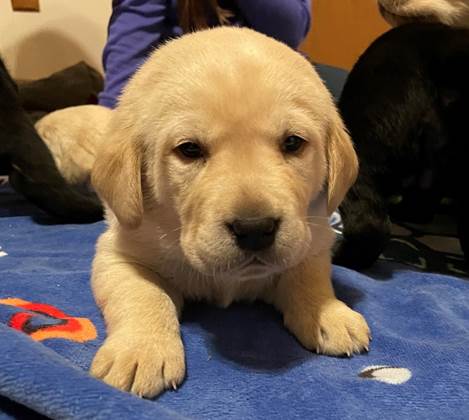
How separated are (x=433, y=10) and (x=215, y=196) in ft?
5.11

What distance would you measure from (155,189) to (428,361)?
80 cm

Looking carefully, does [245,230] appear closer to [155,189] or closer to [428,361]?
[155,189]

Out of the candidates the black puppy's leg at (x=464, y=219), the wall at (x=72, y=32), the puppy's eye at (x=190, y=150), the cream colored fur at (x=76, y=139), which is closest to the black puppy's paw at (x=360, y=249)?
the black puppy's leg at (x=464, y=219)

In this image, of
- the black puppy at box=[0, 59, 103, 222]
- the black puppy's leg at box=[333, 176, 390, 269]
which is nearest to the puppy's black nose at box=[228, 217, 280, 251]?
the black puppy's leg at box=[333, 176, 390, 269]

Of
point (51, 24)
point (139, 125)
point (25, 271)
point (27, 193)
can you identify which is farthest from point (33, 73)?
point (139, 125)

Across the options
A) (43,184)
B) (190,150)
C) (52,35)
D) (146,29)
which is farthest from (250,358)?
(52,35)

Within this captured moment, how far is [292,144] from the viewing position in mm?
1486

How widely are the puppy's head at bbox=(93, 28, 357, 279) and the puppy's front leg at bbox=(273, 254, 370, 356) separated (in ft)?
0.49

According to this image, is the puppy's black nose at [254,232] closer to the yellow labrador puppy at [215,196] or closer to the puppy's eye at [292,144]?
the yellow labrador puppy at [215,196]

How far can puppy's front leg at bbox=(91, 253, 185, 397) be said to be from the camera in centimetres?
123

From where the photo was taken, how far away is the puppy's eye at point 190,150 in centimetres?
143

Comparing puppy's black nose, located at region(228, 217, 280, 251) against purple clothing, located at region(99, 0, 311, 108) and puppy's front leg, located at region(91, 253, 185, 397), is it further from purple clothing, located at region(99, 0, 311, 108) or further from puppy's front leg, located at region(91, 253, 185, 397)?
purple clothing, located at region(99, 0, 311, 108)

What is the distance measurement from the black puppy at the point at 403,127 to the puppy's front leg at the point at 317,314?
0.44m

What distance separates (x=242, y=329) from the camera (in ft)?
5.14
